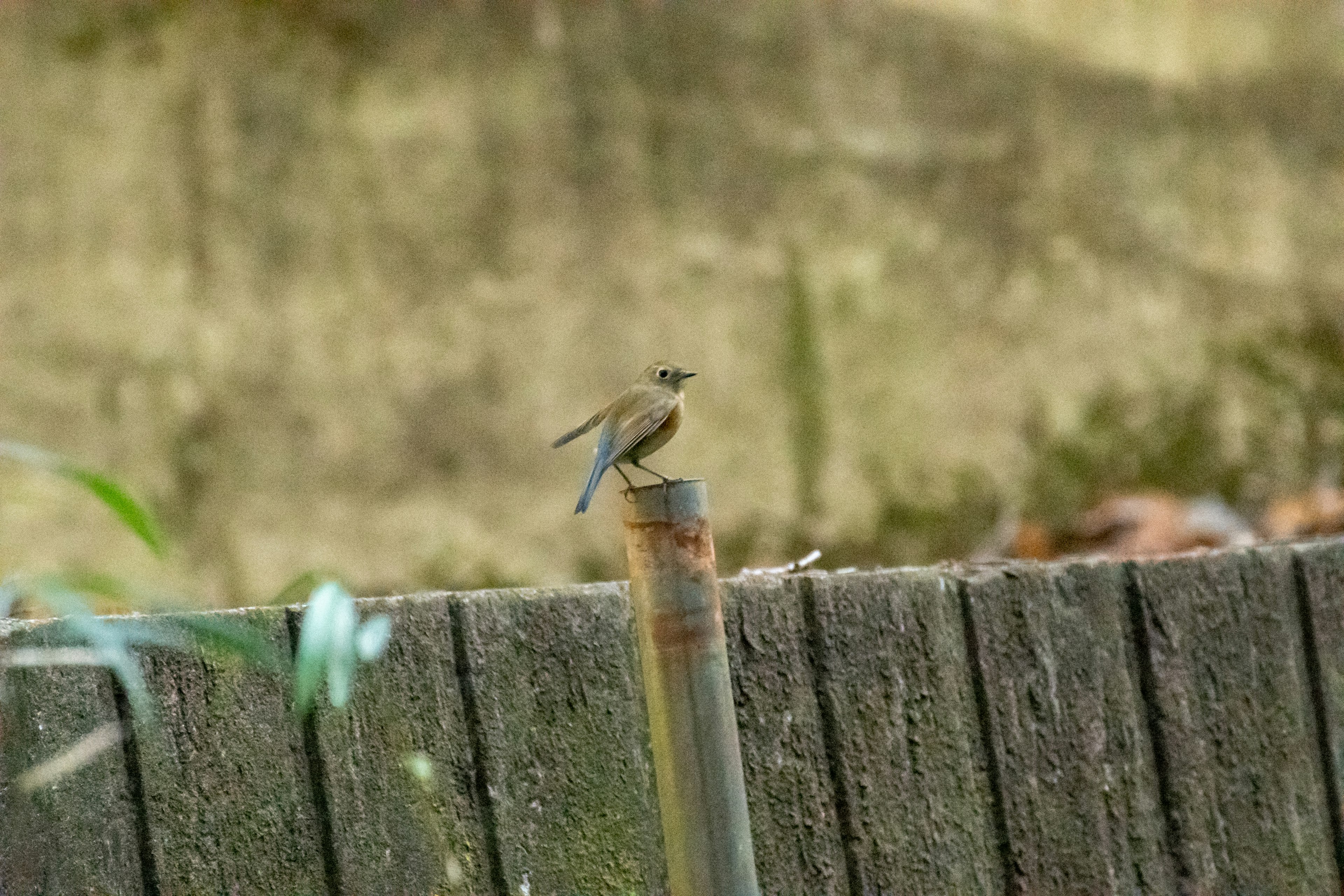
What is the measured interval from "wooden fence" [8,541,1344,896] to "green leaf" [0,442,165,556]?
0.25 metres

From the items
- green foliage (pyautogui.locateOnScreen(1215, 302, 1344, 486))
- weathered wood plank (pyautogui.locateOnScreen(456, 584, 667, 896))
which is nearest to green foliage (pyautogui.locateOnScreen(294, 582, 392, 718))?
weathered wood plank (pyautogui.locateOnScreen(456, 584, 667, 896))

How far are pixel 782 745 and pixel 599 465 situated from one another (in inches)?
16.3

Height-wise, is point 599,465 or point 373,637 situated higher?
point 599,465

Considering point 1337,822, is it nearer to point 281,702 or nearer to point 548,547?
A: point 281,702

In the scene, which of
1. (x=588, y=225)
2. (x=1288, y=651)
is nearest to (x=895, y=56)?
(x=588, y=225)

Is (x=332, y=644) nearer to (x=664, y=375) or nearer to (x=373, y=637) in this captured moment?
(x=373, y=637)

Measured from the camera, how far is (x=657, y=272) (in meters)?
3.80

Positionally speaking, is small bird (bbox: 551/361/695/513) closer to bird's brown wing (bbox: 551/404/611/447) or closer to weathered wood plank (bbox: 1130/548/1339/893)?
bird's brown wing (bbox: 551/404/611/447)

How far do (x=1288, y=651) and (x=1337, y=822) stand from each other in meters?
0.24

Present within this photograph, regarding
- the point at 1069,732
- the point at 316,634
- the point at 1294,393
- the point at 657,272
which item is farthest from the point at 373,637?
the point at 1294,393

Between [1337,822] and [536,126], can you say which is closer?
[1337,822]

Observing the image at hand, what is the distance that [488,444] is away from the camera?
3697 mm

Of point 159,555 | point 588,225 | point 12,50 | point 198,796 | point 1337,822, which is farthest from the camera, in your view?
point 588,225

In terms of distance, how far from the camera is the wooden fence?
1.48 m
